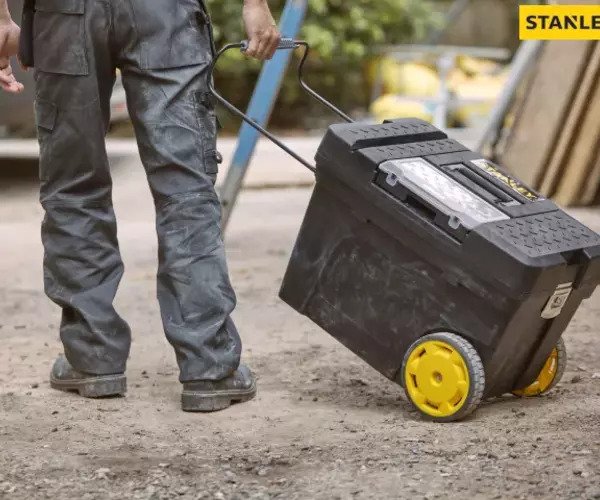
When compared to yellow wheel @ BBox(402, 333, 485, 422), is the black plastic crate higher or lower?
higher

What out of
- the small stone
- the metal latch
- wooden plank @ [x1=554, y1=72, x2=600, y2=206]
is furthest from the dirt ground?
wooden plank @ [x1=554, y1=72, x2=600, y2=206]

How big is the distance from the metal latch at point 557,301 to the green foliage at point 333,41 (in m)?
7.62

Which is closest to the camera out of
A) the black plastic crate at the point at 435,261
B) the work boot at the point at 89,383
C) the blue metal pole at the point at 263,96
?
the black plastic crate at the point at 435,261

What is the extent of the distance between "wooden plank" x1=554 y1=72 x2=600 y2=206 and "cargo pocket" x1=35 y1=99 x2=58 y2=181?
12.7ft

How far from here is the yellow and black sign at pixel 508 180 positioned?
3307 millimetres

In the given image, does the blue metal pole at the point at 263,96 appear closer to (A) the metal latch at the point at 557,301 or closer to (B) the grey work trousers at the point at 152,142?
(B) the grey work trousers at the point at 152,142

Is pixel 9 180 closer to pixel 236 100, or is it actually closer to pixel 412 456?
pixel 236 100

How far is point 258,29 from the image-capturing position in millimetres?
3270

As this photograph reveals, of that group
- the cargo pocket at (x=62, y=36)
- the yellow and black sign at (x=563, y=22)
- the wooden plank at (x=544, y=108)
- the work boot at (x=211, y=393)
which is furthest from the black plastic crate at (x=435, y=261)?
the wooden plank at (x=544, y=108)

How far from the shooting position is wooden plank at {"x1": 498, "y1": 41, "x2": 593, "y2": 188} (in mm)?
6746

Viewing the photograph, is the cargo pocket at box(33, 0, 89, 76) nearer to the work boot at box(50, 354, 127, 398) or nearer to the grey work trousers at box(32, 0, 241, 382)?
the grey work trousers at box(32, 0, 241, 382)

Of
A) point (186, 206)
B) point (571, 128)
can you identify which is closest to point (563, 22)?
point (571, 128)

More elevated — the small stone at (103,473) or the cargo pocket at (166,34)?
the cargo pocket at (166,34)

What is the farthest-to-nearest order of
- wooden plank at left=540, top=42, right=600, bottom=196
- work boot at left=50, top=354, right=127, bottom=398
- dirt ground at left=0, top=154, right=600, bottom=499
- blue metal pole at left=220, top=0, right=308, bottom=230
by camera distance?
wooden plank at left=540, top=42, right=600, bottom=196 → blue metal pole at left=220, top=0, right=308, bottom=230 → work boot at left=50, top=354, right=127, bottom=398 → dirt ground at left=0, top=154, right=600, bottom=499
